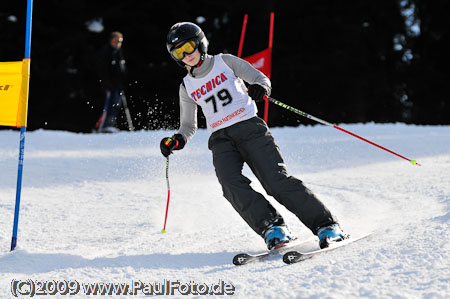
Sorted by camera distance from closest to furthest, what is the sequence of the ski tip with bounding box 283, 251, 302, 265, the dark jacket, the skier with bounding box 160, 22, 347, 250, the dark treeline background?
the ski tip with bounding box 283, 251, 302, 265, the skier with bounding box 160, 22, 347, 250, the dark jacket, the dark treeline background

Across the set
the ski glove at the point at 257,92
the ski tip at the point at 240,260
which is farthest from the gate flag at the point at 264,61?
the ski tip at the point at 240,260

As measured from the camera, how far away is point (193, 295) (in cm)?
214

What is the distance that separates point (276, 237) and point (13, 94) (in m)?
1.64

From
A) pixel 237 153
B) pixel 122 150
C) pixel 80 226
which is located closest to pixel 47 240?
pixel 80 226

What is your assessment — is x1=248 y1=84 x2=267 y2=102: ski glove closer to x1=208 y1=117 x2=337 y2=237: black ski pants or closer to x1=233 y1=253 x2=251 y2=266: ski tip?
x1=208 y1=117 x2=337 y2=237: black ski pants

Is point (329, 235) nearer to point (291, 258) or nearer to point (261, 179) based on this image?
point (291, 258)

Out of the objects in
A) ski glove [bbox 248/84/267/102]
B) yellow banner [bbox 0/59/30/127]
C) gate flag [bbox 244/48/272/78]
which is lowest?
yellow banner [bbox 0/59/30/127]

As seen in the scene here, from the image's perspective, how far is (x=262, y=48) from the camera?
13211 mm

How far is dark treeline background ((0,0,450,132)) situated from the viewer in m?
12.5

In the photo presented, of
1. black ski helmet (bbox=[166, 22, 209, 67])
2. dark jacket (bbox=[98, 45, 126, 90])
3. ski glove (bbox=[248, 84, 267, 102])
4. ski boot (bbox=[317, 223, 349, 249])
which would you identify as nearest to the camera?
ski boot (bbox=[317, 223, 349, 249])

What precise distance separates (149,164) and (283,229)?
3040mm

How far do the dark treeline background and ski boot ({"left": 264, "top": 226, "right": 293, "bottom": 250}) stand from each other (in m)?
8.49

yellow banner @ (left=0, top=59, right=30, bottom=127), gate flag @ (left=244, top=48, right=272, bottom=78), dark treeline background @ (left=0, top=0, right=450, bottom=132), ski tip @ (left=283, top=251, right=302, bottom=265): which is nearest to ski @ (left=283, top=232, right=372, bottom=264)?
ski tip @ (left=283, top=251, right=302, bottom=265)

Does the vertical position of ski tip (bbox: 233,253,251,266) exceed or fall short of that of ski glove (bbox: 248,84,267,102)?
it falls short
